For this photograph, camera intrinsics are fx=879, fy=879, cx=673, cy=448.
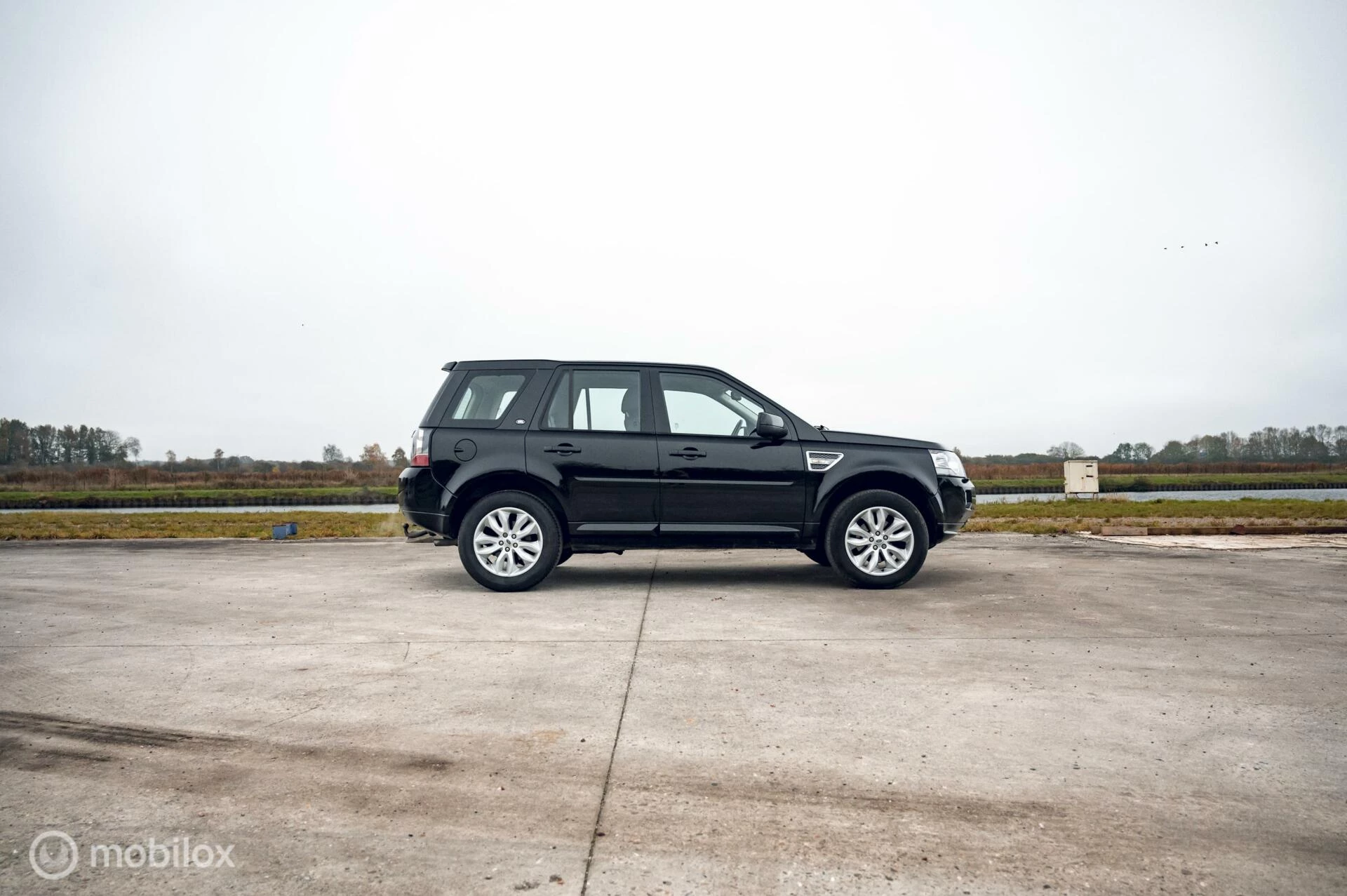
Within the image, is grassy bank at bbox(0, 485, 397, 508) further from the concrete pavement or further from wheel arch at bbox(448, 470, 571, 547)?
the concrete pavement

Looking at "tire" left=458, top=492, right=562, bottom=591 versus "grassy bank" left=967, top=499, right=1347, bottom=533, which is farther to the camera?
"grassy bank" left=967, top=499, right=1347, bottom=533

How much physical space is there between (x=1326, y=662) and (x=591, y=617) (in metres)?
4.36

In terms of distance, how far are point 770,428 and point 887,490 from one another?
3.83 ft

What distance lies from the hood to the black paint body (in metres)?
0.06

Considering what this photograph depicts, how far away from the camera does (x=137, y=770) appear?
3125 millimetres

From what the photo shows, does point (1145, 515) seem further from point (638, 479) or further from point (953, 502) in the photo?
point (638, 479)

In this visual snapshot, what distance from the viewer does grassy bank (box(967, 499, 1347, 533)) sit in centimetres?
1453

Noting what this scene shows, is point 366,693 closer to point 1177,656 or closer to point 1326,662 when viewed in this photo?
point 1177,656

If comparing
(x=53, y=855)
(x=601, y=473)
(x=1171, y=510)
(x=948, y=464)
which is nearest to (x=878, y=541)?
(x=948, y=464)

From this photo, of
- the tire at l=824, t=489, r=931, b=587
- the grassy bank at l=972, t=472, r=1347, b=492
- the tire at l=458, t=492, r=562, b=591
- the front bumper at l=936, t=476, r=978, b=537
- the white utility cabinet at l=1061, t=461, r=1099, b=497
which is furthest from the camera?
the grassy bank at l=972, t=472, r=1347, b=492

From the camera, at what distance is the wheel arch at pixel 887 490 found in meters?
7.50

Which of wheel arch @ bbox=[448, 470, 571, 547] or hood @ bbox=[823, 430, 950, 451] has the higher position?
hood @ bbox=[823, 430, 950, 451]

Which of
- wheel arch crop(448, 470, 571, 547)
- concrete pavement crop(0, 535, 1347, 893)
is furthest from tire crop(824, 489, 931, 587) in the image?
wheel arch crop(448, 470, 571, 547)

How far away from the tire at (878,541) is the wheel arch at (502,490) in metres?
2.28
